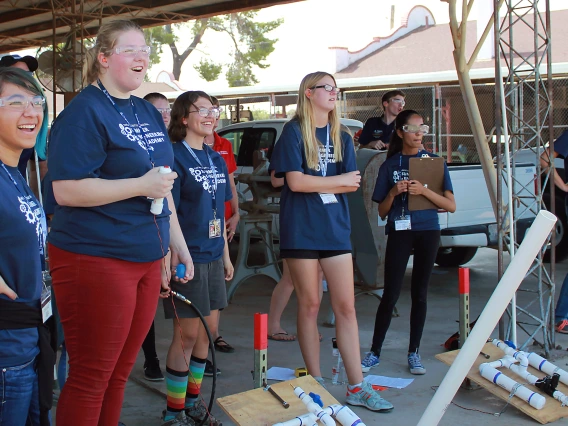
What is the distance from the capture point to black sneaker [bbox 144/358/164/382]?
4902mm

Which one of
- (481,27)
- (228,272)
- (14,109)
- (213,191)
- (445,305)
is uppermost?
(481,27)

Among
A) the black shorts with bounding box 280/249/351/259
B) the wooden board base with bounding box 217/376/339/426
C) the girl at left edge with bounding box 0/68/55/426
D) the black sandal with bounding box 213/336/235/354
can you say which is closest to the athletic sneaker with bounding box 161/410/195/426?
the wooden board base with bounding box 217/376/339/426

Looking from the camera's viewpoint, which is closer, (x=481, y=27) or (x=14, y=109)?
(x=14, y=109)

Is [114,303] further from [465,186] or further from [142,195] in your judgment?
[465,186]

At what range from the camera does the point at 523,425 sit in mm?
4184

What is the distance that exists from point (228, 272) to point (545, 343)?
110 inches

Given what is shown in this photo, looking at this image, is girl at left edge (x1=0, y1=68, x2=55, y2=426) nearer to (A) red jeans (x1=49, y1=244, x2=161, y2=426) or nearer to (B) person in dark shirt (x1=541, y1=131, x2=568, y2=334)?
(A) red jeans (x1=49, y1=244, x2=161, y2=426)

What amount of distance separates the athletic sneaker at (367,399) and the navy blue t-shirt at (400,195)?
4.10ft

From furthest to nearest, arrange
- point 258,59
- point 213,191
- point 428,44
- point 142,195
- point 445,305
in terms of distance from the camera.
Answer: point 258,59, point 428,44, point 445,305, point 213,191, point 142,195

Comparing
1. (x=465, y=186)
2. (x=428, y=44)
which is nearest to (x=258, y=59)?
(x=428, y=44)

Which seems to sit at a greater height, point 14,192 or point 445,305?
point 14,192

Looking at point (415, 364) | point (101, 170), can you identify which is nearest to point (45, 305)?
point (101, 170)

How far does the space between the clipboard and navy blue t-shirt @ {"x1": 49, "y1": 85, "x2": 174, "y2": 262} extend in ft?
8.57

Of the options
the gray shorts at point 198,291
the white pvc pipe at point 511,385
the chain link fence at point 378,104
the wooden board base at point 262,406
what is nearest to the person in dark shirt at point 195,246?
the gray shorts at point 198,291
